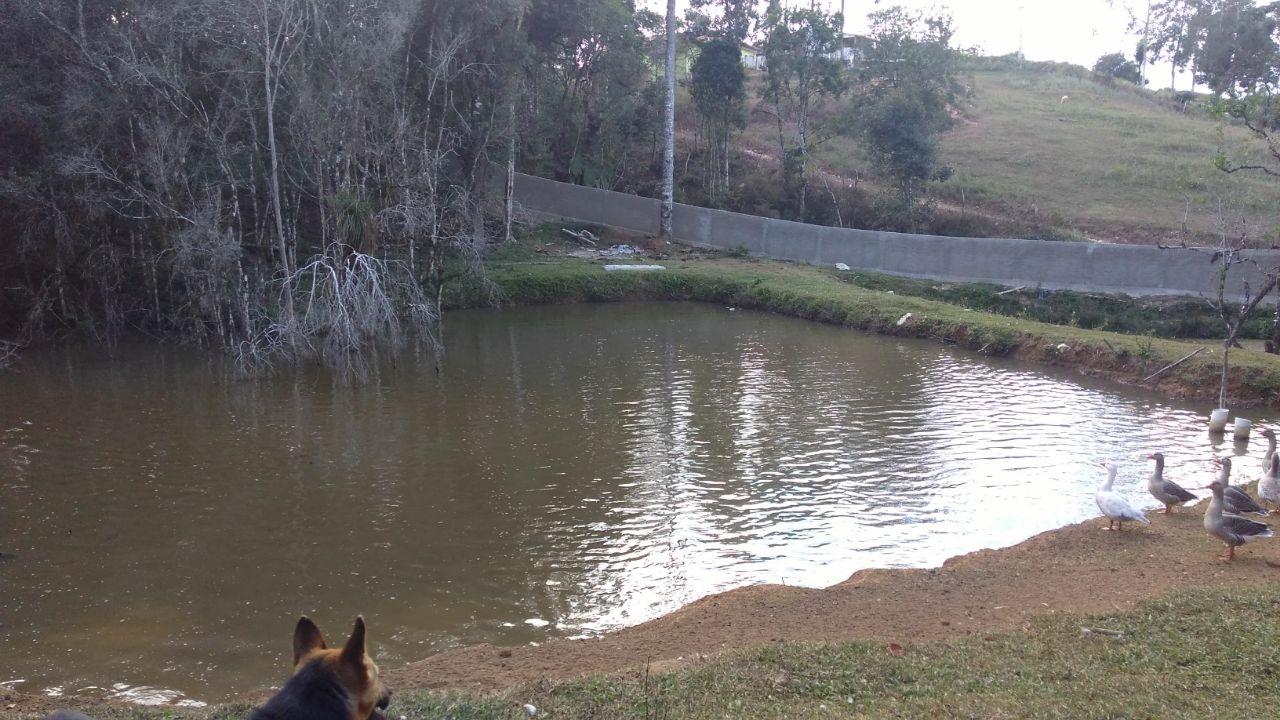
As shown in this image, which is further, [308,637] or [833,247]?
[833,247]

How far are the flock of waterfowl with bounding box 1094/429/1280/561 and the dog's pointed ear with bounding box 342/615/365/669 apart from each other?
28.2 ft

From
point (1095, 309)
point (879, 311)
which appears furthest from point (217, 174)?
point (1095, 309)

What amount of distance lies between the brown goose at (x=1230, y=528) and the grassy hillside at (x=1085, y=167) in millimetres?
20443

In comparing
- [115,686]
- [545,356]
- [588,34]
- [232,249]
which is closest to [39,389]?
[232,249]

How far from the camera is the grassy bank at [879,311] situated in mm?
17656

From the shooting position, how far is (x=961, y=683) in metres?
5.82

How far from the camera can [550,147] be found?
38.5 metres

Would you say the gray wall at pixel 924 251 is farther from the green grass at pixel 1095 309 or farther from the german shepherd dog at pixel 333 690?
the german shepherd dog at pixel 333 690

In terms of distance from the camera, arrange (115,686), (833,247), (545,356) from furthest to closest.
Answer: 1. (833,247)
2. (545,356)
3. (115,686)

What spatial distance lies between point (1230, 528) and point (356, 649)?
8.80 m

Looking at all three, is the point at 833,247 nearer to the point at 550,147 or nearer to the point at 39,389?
the point at 550,147

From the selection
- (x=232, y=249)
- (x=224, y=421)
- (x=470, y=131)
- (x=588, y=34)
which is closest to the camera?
(x=224, y=421)

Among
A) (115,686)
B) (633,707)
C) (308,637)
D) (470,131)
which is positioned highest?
(470,131)

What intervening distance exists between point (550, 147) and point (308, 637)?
3677 cm
